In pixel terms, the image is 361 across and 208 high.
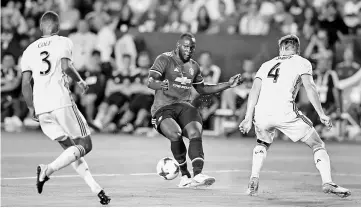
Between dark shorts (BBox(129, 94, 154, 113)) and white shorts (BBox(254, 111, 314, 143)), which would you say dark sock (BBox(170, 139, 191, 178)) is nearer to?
white shorts (BBox(254, 111, 314, 143))

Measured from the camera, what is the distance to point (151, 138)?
2347 centimetres

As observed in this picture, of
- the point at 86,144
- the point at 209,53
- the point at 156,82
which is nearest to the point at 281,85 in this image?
the point at 156,82

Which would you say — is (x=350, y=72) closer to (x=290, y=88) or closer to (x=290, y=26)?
(x=290, y=26)

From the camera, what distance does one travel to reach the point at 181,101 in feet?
47.0

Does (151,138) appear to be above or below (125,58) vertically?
below

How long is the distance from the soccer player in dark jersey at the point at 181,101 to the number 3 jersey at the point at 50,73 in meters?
2.13

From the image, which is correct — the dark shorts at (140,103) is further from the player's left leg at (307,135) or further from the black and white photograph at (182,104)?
the player's left leg at (307,135)

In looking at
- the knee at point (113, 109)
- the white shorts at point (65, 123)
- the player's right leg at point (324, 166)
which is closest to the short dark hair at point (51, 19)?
the white shorts at point (65, 123)

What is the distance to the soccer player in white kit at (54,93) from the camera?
1160 centimetres

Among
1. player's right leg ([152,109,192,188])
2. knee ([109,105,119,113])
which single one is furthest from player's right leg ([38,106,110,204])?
knee ([109,105,119,113])

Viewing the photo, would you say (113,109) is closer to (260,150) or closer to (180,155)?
(180,155)

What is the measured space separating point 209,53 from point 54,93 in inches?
531

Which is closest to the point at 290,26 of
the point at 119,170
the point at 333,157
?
the point at 333,157

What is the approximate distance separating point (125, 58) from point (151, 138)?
8.48 feet
